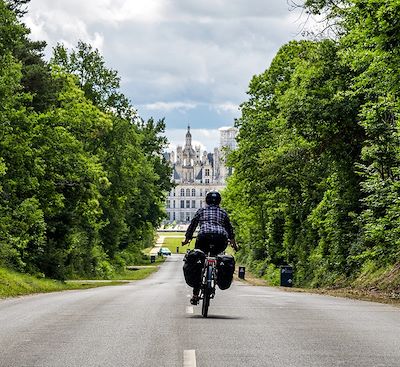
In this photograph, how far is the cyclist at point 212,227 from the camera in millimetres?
13281

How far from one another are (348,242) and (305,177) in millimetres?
10395

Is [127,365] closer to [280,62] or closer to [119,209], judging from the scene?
[280,62]

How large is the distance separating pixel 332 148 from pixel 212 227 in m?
21.3

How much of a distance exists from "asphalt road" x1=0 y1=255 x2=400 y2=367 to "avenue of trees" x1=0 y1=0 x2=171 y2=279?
61.9ft

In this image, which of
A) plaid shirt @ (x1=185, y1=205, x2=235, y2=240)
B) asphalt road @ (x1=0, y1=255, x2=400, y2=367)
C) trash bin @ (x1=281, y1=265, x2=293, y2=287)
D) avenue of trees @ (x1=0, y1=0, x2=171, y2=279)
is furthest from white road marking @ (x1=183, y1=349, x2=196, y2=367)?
trash bin @ (x1=281, y1=265, x2=293, y2=287)

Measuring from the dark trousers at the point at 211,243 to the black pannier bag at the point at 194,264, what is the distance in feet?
0.46

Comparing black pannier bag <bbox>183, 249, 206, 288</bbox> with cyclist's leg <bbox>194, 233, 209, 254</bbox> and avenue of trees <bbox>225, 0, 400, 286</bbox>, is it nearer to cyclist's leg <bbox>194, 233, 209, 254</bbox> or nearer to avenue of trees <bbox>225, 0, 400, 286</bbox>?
cyclist's leg <bbox>194, 233, 209, 254</bbox>

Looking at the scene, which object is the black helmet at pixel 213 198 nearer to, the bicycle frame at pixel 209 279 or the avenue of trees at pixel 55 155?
the bicycle frame at pixel 209 279

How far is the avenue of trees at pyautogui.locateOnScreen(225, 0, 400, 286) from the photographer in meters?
20.8

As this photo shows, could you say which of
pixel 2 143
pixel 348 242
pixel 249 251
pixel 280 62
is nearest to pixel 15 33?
pixel 2 143

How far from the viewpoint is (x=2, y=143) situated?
35281mm

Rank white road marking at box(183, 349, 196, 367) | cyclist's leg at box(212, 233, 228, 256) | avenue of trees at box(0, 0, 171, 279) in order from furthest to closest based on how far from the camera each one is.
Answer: avenue of trees at box(0, 0, 171, 279), cyclist's leg at box(212, 233, 228, 256), white road marking at box(183, 349, 196, 367)

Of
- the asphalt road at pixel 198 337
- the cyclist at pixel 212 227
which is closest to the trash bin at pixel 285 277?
the asphalt road at pixel 198 337

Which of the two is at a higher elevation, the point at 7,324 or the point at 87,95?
the point at 87,95
